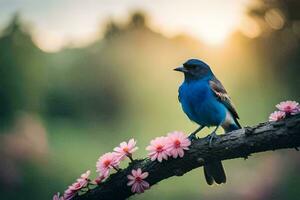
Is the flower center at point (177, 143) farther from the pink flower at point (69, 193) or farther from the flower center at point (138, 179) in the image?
the pink flower at point (69, 193)

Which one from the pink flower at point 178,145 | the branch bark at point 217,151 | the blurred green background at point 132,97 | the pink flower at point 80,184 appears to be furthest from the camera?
the blurred green background at point 132,97

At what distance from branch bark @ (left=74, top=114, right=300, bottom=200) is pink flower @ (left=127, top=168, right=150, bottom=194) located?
0.03 meters

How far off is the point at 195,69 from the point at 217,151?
1.86 feet

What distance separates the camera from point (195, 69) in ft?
7.18

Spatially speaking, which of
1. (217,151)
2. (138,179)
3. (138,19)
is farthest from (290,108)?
(138,19)

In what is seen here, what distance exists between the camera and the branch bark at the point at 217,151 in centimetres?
156

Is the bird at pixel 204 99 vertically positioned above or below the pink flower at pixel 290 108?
above

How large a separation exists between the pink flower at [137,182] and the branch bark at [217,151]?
0.03 m

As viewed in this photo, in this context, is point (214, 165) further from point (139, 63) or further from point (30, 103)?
point (139, 63)

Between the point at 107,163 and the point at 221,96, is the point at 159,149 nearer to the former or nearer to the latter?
the point at 107,163

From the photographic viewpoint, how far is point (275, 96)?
5.51 metres

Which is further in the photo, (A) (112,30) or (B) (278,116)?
(A) (112,30)

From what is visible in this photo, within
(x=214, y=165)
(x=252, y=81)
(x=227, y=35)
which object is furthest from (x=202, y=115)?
(x=252, y=81)

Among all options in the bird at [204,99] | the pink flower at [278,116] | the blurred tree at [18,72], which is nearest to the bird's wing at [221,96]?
the bird at [204,99]
